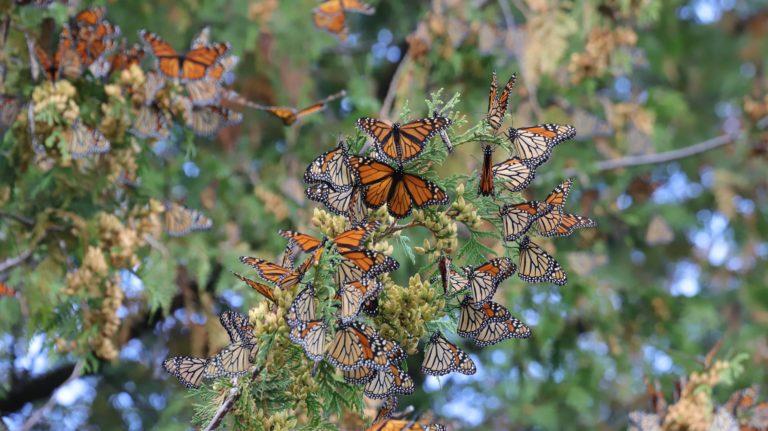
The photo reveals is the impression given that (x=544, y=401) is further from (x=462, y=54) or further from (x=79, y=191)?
(x=79, y=191)

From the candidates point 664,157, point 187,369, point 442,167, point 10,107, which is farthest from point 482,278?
point 664,157

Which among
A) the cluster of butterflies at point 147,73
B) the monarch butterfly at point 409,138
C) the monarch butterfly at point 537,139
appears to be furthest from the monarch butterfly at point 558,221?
the cluster of butterflies at point 147,73

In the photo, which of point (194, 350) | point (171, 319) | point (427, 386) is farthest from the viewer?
point (427, 386)

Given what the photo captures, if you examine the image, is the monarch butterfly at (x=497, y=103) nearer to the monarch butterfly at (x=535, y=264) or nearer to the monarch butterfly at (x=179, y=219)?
the monarch butterfly at (x=535, y=264)

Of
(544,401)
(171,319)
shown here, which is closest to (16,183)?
(171,319)

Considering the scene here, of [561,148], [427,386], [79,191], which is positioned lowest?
[79,191]

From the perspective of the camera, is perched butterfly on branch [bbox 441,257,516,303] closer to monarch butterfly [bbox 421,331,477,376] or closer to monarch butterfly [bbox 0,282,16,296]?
monarch butterfly [bbox 421,331,477,376]

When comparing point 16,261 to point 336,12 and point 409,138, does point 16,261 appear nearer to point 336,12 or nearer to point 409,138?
point 409,138

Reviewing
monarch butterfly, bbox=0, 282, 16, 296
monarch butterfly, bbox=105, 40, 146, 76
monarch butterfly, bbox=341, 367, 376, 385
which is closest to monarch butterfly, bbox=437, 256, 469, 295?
monarch butterfly, bbox=341, 367, 376, 385
